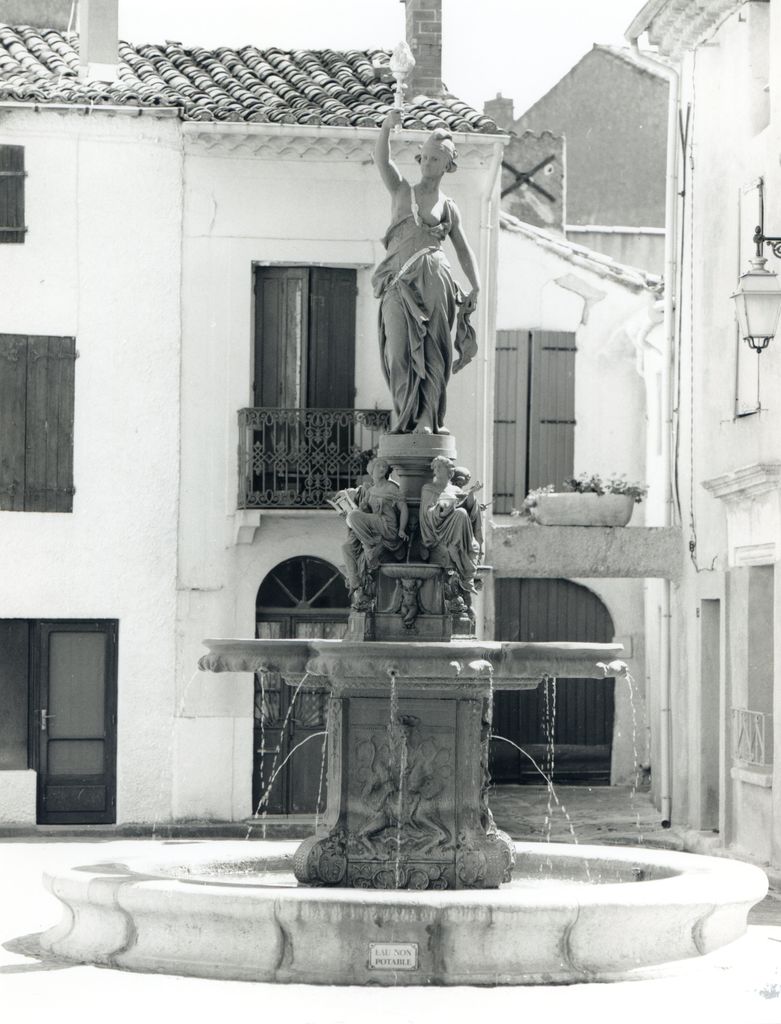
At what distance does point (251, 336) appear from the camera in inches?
850

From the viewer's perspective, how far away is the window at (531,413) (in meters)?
25.4

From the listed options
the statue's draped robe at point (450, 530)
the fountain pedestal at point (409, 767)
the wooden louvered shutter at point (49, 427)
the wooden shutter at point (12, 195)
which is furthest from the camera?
the wooden shutter at point (12, 195)

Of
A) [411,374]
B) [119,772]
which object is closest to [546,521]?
[119,772]

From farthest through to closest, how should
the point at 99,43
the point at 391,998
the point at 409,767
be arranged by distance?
the point at 99,43
the point at 409,767
the point at 391,998

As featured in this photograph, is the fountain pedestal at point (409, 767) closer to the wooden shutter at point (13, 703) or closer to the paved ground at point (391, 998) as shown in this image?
the paved ground at point (391, 998)

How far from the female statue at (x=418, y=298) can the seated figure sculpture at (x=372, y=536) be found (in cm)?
50

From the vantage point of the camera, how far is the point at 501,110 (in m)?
31.9

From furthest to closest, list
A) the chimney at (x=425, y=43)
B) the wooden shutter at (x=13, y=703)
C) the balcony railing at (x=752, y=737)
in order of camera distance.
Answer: the chimney at (x=425, y=43)
the wooden shutter at (x=13, y=703)
the balcony railing at (x=752, y=737)

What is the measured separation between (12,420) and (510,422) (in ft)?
21.9

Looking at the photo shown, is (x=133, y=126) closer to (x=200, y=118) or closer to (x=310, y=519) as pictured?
(x=200, y=118)

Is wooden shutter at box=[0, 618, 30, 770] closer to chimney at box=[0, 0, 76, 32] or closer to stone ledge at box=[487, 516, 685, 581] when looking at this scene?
stone ledge at box=[487, 516, 685, 581]

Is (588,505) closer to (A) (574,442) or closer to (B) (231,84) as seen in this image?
(A) (574,442)

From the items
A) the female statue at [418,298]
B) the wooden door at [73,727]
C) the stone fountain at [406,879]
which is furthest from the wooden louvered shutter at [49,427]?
the female statue at [418,298]

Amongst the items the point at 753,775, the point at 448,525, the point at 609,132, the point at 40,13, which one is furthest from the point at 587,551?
the point at 609,132
